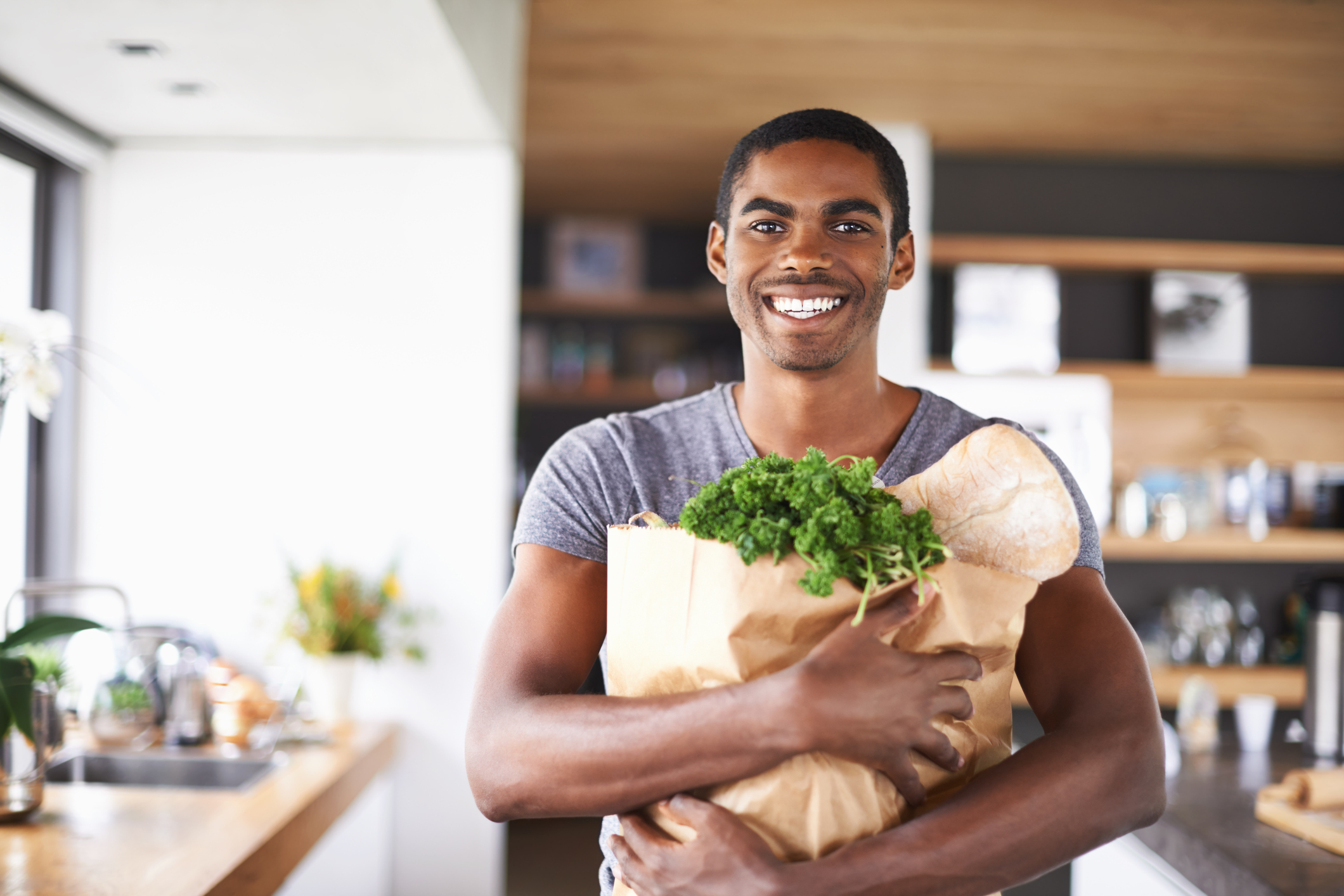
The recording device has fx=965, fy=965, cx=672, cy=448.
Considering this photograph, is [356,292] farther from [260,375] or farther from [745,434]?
[745,434]

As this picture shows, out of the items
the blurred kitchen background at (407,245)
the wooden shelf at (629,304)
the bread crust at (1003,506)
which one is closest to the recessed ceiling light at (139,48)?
the blurred kitchen background at (407,245)

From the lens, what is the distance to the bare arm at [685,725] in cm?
71

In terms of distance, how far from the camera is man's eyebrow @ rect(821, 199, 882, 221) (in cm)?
103

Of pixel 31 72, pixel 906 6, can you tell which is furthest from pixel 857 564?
pixel 31 72

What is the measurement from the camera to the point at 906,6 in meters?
2.65

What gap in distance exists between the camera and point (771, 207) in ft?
3.43

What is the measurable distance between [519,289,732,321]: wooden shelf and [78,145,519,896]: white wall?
173cm

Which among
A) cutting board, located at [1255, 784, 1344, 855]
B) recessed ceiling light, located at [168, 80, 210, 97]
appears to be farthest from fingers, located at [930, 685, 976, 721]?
recessed ceiling light, located at [168, 80, 210, 97]

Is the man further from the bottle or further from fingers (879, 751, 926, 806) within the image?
the bottle

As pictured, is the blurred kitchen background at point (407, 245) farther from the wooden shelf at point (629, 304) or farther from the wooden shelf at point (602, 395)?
the wooden shelf at point (602, 395)

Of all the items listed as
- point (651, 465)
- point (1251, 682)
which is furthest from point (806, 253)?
point (1251, 682)

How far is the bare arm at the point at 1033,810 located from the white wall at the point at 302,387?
2186mm

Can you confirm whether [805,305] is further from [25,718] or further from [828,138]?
[25,718]

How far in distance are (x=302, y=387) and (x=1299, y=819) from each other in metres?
2.65
